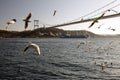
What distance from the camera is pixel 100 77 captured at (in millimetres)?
33219

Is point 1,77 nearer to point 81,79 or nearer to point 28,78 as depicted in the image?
point 28,78

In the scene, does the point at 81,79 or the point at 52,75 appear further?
the point at 52,75

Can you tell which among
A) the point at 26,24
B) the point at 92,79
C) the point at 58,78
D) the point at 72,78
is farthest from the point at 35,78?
the point at 26,24

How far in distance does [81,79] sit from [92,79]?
58.4 inches

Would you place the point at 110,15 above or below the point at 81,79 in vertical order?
above

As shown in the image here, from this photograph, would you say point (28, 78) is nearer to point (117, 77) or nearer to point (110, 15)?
point (117, 77)

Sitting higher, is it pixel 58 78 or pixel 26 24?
pixel 26 24

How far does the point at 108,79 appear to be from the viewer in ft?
105

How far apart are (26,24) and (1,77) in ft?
75.0

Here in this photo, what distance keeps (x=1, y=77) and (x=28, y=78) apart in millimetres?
3775

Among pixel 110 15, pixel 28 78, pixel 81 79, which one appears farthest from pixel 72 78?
pixel 110 15

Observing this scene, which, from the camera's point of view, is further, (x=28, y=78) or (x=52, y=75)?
(x=52, y=75)

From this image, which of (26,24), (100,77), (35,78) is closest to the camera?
(26,24)

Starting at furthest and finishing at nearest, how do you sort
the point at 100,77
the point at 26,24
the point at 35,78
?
the point at 100,77, the point at 35,78, the point at 26,24
